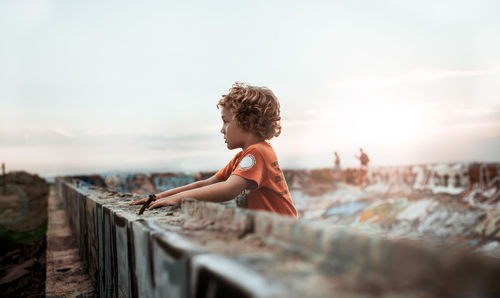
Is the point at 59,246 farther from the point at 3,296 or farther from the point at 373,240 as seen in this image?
the point at 373,240

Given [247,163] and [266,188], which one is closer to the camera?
[247,163]

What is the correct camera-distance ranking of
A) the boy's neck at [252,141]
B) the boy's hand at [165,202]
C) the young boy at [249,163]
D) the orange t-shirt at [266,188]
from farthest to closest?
the boy's neck at [252,141], the orange t-shirt at [266,188], the young boy at [249,163], the boy's hand at [165,202]

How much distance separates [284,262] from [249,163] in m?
1.59

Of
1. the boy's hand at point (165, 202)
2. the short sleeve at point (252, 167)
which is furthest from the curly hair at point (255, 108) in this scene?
the boy's hand at point (165, 202)

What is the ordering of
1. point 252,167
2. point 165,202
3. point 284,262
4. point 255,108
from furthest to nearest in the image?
point 255,108, point 252,167, point 165,202, point 284,262

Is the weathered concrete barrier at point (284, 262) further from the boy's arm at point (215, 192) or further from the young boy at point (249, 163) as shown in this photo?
the young boy at point (249, 163)

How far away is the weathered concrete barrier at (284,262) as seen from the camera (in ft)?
1.95

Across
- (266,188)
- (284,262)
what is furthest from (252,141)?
(284,262)

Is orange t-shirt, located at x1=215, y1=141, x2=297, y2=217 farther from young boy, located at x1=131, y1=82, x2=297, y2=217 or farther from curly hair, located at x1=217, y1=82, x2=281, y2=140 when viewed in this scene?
curly hair, located at x1=217, y1=82, x2=281, y2=140

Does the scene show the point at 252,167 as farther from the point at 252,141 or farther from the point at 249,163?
the point at 252,141

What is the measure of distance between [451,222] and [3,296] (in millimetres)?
11782

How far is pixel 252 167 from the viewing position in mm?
2383

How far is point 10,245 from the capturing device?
24.4 feet

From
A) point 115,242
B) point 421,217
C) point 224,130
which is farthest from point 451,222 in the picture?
point 115,242
